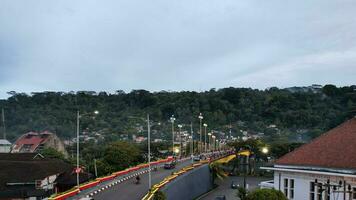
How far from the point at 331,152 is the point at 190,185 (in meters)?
23.5

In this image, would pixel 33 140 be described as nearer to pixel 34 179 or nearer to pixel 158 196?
pixel 34 179

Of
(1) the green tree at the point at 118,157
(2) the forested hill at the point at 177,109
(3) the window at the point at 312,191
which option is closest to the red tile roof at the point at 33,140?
(2) the forested hill at the point at 177,109

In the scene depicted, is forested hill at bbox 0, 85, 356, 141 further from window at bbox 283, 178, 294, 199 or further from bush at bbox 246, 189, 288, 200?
bush at bbox 246, 189, 288, 200

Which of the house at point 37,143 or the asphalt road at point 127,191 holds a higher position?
the asphalt road at point 127,191

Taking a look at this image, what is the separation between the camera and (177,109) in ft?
517

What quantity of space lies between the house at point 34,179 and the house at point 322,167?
21.0 meters

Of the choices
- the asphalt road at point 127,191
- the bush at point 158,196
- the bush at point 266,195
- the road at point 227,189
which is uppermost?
the bush at point 266,195

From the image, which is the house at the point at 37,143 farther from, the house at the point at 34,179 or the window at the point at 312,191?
the window at the point at 312,191

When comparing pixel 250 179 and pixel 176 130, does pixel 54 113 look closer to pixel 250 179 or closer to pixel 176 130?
pixel 176 130

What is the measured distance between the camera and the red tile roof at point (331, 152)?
3275 cm

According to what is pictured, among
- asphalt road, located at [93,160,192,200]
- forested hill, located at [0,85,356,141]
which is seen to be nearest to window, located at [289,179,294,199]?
asphalt road, located at [93,160,192,200]

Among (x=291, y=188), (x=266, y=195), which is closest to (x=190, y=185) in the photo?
(x=291, y=188)

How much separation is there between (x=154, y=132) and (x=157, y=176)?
83.6m

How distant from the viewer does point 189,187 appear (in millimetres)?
54094
